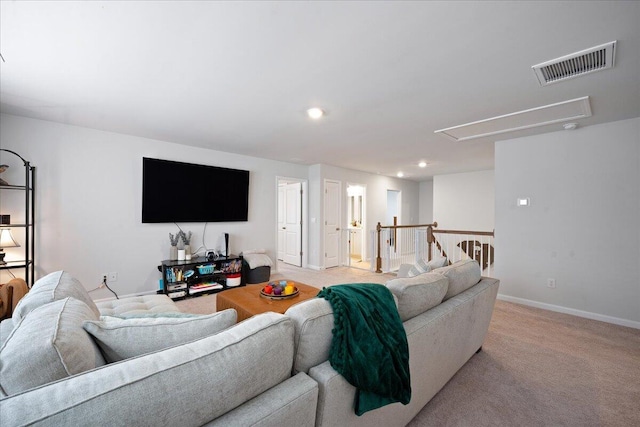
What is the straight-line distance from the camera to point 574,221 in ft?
11.4

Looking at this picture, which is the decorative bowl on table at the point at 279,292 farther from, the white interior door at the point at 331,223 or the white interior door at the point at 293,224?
the white interior door at the point at 293,224

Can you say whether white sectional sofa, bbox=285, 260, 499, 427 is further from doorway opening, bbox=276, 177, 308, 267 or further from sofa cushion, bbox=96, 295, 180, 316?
doorway opening, bbox=276, 177, 308, 267

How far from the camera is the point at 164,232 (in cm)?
421

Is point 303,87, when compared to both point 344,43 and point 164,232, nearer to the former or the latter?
point 344,43

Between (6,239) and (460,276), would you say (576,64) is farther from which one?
(6,239)

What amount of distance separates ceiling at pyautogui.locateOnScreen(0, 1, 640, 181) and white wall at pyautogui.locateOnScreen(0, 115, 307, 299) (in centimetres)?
28

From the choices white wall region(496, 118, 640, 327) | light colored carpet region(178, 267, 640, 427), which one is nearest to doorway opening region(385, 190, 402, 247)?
white wall region(496, 118, 640, 327)

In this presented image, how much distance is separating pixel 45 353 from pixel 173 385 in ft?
1.30

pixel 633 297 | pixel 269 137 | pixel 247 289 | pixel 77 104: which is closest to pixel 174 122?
pixel 77 104

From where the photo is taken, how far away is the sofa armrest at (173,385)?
64 cm

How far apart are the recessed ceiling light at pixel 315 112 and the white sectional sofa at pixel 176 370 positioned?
7.16 ft

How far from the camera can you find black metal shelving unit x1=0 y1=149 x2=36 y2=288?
2.97 meters

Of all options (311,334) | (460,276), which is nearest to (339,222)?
(460,276)

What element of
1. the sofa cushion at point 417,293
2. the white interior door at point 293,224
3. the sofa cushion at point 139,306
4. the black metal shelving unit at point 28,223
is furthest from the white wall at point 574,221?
the black metal shelving unit at point 28,223
